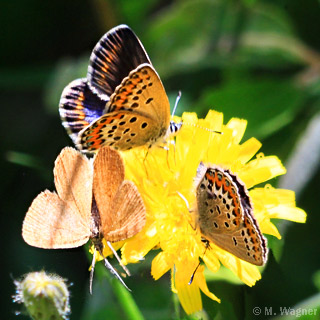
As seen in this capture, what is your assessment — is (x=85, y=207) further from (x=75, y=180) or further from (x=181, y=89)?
(x=181, y=89)

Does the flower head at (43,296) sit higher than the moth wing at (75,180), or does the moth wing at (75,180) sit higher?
the moth wing at (75,180)

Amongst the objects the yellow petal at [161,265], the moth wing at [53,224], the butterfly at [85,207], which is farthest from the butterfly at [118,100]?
the yellow petal at [161,265]

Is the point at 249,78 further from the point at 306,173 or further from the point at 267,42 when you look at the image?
the point at 306,173

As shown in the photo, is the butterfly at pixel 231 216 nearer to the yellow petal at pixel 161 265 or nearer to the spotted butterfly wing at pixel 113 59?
the yellow petal at pixel 161 265

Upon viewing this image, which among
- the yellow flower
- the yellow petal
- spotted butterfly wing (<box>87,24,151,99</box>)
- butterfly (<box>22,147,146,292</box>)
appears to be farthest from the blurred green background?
butterfly (<box>22,147,146,292</box>)

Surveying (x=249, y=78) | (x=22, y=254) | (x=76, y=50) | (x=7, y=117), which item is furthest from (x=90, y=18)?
(x=22, y=254)

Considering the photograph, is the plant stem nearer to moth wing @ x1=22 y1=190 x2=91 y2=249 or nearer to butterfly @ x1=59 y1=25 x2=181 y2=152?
moth wing @ x1=22 y1=190 x2=91 y2=249
